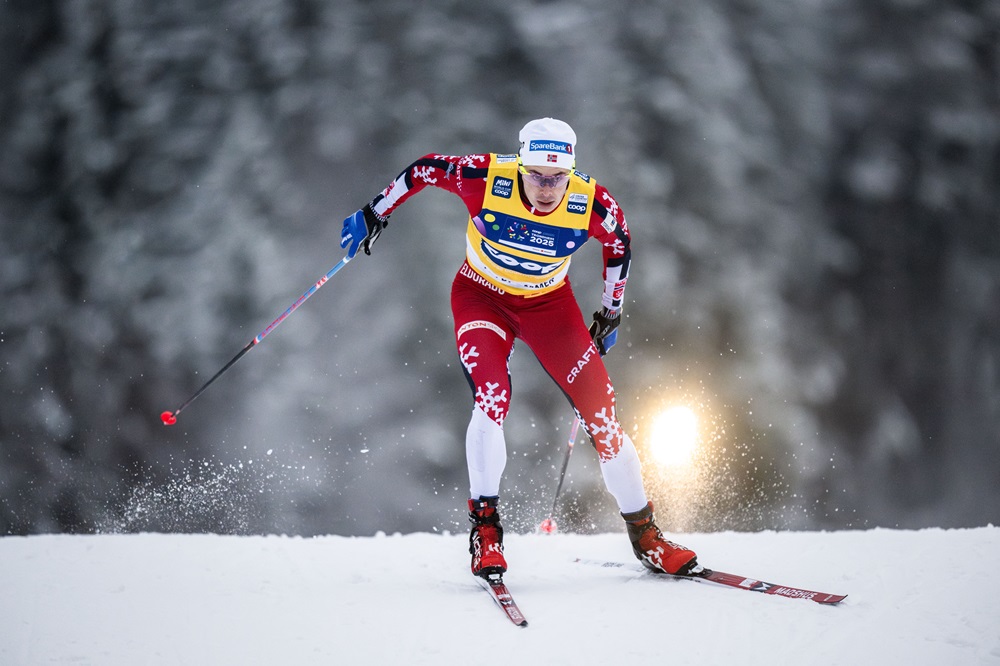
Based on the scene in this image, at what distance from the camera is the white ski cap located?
293cm

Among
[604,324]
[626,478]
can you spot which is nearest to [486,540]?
[626,478]

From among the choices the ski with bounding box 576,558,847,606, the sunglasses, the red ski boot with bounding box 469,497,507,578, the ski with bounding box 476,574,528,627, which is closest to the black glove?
the sunglasses

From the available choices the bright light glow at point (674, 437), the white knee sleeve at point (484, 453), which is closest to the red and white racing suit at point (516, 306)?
the white knee sleeve at point (484, 453)

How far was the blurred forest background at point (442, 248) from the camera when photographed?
5.62 metres

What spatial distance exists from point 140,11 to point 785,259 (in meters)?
5.31

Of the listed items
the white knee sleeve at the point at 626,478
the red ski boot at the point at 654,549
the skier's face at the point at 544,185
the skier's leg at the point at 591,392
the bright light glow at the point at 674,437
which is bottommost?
the bright light glow at the point at 674,437

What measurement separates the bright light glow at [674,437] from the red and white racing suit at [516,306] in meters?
2.35

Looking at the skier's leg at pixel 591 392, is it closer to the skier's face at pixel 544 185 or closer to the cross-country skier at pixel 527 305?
the cross-country skier at pixel 527 305

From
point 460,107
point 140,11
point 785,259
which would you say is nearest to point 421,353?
point 460,107

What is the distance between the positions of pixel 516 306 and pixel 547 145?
66 centimetres

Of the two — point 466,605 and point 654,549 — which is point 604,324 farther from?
point 466,605

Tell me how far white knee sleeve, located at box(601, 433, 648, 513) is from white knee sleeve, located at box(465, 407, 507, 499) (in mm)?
424

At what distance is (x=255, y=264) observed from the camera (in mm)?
5812

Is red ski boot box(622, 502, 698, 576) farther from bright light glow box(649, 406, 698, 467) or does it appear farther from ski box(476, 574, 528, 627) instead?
bright light glow box(649, 406, 698, 467)
